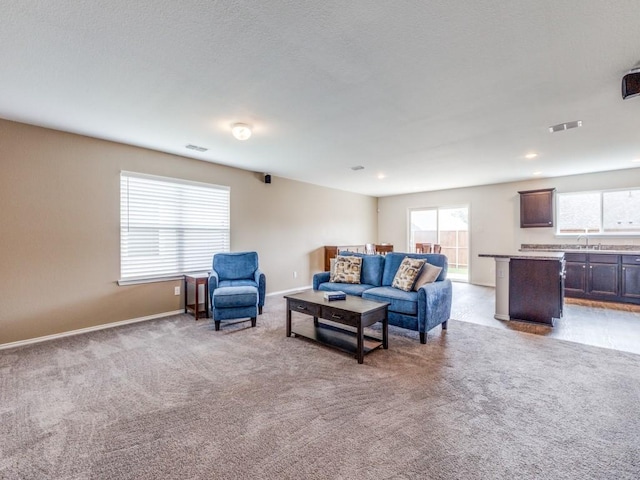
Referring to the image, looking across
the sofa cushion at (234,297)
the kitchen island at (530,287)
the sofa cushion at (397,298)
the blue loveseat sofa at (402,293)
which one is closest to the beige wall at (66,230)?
the sofa cushion at (234,297)

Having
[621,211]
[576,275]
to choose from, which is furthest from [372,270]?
[621,211]

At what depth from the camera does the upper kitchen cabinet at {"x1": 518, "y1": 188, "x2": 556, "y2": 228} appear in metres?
6.17

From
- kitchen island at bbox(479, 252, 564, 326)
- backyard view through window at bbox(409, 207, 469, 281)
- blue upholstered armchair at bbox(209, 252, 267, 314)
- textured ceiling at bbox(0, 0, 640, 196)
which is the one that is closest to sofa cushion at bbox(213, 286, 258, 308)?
blue upholstered armchair at bbox(209, 252, 267, 314)

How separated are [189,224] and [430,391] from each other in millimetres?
4177

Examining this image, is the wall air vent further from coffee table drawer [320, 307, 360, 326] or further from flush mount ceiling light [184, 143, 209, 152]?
flush mount ceiling light [184, 143, 209, 152]

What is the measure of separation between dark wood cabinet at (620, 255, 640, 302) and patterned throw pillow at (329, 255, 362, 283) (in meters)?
4.70

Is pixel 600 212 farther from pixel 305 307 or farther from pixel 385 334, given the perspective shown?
A: pixel 305 307

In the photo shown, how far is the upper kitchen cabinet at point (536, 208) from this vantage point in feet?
20.2

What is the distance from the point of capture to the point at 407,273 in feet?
12.3

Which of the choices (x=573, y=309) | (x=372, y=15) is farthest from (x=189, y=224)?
(x=573, y=309)

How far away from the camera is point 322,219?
7.32 meters

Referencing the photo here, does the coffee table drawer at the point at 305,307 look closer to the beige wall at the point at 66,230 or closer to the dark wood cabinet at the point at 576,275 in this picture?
the beige wall at the point at 66,230

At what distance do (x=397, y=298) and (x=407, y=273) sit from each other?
436mm

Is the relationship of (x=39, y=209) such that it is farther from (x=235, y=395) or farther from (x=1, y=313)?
(x=235, y=395)
